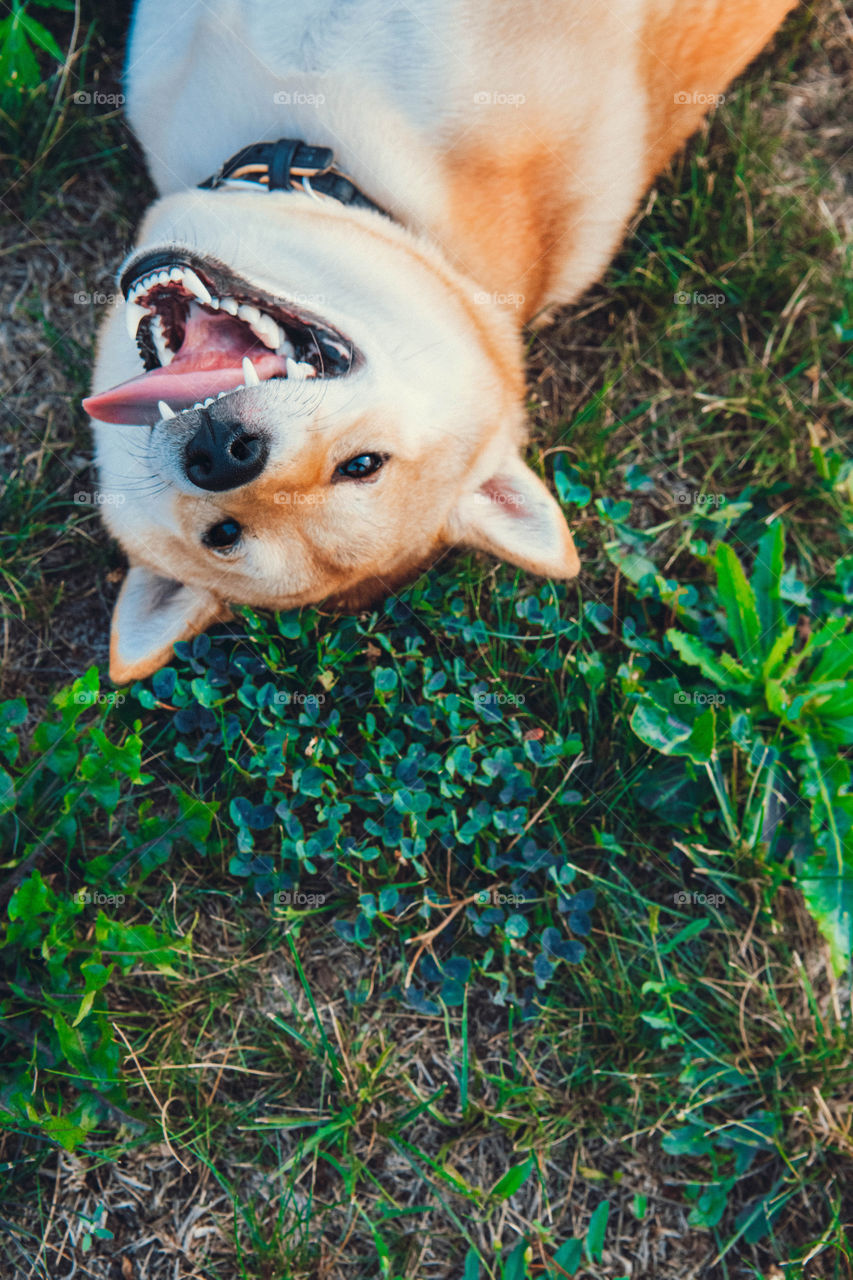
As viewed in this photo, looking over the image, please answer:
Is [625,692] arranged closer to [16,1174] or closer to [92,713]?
[92,713]

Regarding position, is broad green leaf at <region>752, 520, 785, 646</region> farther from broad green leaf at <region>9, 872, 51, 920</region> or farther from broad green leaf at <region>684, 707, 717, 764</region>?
broad green leaf at <region>9, 872, 51, 920</region>

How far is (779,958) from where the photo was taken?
3357mm

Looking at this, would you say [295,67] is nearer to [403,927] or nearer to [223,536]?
[223,536]

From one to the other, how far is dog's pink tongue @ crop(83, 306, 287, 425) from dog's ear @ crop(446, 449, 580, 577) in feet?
2.48

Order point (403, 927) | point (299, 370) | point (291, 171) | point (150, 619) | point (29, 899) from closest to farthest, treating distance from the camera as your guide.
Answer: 1. point (299, 370)
2. point (291, 171)
3. point (29, 899)
4. point (150, 619)
5. point (403, 927)

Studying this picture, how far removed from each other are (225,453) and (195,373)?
1.19 feet

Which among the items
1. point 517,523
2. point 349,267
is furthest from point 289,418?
point 517,523

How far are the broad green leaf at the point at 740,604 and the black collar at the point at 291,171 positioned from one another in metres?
1.68

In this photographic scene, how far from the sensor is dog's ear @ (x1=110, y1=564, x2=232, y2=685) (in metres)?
2.88

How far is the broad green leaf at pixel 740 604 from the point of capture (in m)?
3.25

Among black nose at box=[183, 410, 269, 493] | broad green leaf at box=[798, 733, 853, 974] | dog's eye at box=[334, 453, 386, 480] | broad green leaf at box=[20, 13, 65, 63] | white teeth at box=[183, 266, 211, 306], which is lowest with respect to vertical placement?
broad green leaf at box=[798, 733, 853, 974]

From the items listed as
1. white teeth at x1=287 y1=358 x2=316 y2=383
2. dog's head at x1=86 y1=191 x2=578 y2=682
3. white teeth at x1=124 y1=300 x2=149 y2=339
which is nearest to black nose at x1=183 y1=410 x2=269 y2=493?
dog's head at x1=86 y1=191 x2=578 y2=682

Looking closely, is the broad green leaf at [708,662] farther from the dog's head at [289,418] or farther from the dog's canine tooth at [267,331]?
the dog's canine tooth at [267,331]

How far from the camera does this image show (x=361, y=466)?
8.42 ft
